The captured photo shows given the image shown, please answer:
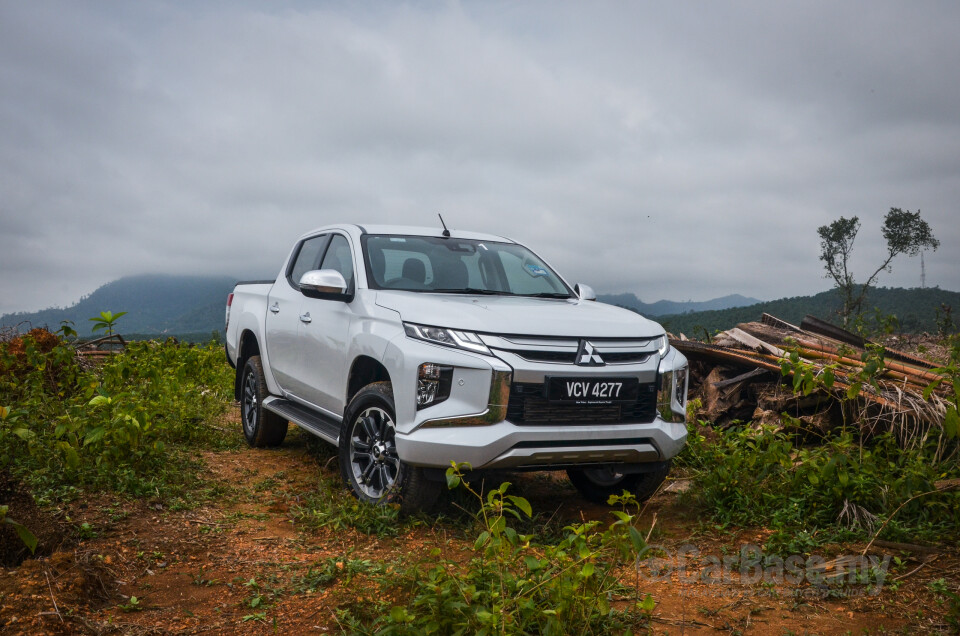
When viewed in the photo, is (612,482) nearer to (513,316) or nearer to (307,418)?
(513,316)

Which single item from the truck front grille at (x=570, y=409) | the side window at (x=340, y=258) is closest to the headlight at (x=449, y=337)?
the truck front grille at (x=570, y=409)

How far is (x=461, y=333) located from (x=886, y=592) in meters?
2.60

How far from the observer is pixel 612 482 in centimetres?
559

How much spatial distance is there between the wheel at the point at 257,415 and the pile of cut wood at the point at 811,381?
4.19 metres

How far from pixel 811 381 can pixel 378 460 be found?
9.18 feet

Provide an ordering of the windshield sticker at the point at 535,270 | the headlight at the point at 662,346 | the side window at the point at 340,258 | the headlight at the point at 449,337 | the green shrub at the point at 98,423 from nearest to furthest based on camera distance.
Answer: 1. the headlight at the point at 449,337
2. the headlight at the point at 662,346
3. the green shrub at the point at 98,423
4. the side window at the point at 340,258
5. the windshield sticker at the point at 535,270

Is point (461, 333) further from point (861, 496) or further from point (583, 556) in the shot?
point (861, 496)

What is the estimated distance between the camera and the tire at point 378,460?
176 inches

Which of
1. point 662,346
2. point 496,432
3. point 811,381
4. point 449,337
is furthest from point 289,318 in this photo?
point 811,381

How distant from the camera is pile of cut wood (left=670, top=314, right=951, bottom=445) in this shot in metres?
5.31

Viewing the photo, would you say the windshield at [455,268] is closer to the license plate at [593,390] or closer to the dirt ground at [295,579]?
the license plate at [593,390]

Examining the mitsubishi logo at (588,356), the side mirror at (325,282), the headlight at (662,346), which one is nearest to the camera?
the mitsubishi logo at (588,356)

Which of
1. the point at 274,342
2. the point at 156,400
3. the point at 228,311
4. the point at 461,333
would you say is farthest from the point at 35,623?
the point at 228,311

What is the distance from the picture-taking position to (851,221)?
3369cm
